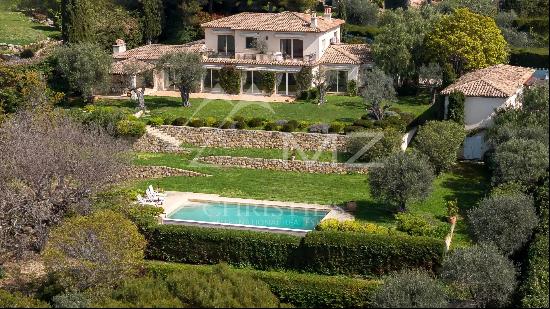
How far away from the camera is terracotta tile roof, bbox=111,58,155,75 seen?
49844 mm

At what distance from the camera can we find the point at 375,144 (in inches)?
1516

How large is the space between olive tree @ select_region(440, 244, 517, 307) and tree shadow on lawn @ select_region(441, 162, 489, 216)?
870cm

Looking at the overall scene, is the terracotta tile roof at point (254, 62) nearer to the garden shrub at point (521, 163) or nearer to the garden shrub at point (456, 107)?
the garden shrub at point (456, 107)

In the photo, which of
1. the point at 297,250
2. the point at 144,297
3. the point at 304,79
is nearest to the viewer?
the point at 144,297

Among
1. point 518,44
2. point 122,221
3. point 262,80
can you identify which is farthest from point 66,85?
point 518,44

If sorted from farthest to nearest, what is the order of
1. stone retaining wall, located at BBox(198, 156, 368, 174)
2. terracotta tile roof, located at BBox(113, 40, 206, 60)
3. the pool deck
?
terracotta tile roof, located at BBox(113, 40, 206, 60), stone retaining wall, located at BBox(198, 156, 368, 174), the pool deck

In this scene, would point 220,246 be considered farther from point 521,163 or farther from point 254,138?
point 254,138

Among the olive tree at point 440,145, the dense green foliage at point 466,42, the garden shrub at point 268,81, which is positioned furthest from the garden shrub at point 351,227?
the garden shrub at point 268,81

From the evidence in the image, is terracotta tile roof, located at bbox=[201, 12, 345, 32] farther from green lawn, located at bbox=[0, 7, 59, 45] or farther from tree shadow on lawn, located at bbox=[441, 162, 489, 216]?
tree shadow on lawn, located at bbox=[441, 162, 489, 216]

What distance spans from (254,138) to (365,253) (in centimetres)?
1463

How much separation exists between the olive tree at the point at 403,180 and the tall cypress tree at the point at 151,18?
3223 cm

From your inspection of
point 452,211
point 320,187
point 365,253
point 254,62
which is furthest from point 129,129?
point 365,253

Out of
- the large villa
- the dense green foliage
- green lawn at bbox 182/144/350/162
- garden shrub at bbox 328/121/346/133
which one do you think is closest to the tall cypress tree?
the large villa

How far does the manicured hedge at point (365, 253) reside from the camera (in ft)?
90.8
